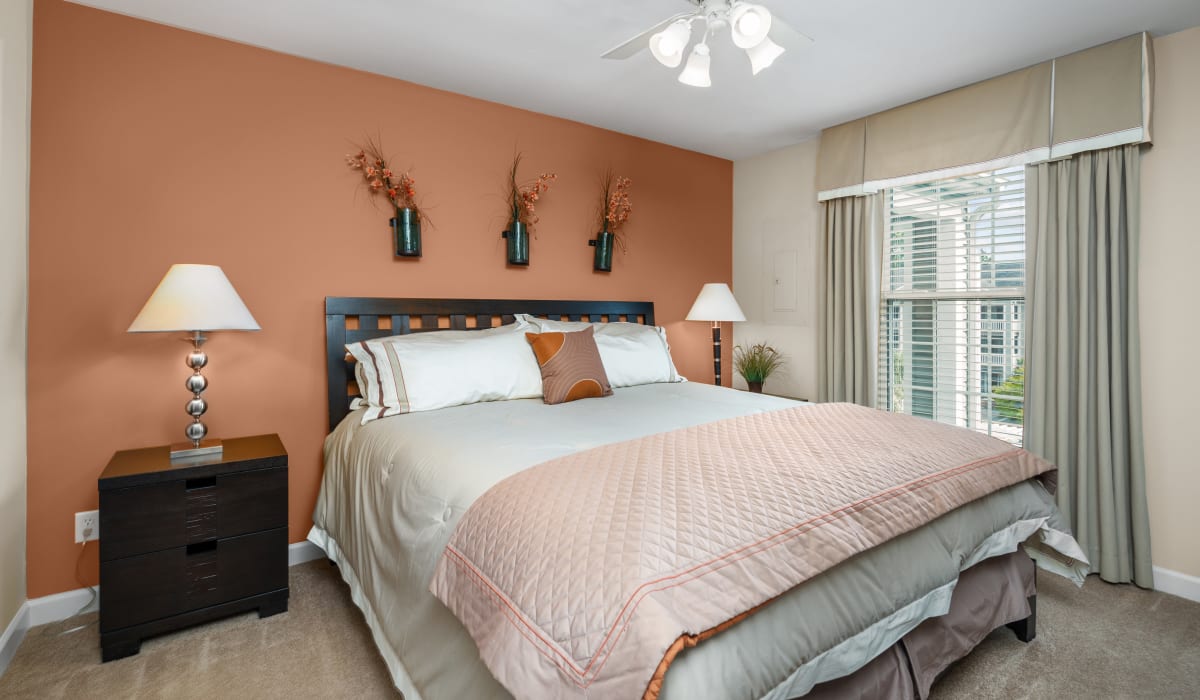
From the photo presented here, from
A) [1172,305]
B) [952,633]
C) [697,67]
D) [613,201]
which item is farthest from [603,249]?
[1172,305]

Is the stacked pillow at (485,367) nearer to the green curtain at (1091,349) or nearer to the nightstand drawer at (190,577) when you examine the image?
the nightstand drawer at (190,577)

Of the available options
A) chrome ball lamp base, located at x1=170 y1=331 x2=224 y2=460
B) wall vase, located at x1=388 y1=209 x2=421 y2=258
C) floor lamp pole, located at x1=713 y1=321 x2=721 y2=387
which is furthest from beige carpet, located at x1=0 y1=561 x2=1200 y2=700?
floor lamp pole, located at x1=713 y1=321 x2=721 y2=387

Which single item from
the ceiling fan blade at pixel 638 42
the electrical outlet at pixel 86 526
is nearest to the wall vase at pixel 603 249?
the ceiling fan blade at pixel 638 42

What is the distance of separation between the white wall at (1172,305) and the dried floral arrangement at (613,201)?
2596mm

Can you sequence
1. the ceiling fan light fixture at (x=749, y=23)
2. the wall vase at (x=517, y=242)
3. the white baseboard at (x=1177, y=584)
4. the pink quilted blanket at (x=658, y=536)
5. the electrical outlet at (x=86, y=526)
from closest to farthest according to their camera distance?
the pink quilted blanket at (x=658, y=536) < the ceiling fan light fixture at (x=749, y=23) < the electrical outlet at (x=86, y=526) < the white baseboard at (x=1177, y=584) < the wall vase at (x=517, y=242)

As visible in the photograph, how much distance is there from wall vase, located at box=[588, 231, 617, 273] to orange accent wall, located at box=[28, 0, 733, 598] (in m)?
0.43

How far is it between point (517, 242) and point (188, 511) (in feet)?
6.54

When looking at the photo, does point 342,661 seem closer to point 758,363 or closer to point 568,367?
point 568,367

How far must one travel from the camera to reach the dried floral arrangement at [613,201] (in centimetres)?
370

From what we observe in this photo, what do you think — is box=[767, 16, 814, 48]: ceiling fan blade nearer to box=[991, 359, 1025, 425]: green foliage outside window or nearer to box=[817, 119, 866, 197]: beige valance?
box=[817, 119, 866, 197]: beige valance

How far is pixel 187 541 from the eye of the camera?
204 cm

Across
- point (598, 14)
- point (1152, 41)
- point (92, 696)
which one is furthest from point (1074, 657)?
point (92, 696)

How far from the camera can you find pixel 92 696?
1766 mm

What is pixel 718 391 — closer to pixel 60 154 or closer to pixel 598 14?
pixel 598 14
